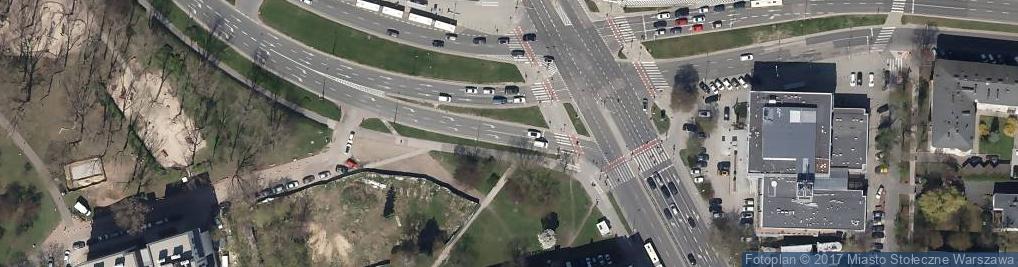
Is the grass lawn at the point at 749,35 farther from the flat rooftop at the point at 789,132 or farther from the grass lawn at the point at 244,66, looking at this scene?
the grass lawn at the point at 244,66

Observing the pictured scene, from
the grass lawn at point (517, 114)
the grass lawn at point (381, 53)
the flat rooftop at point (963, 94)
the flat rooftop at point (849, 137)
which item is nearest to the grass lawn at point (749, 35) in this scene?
the flat rooftop at point (963, 94)

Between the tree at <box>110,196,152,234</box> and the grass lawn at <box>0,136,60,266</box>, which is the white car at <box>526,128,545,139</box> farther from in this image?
the grass lawn at <box>0,136,60,266</box>

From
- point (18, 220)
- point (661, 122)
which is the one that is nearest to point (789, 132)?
point (661, 122)

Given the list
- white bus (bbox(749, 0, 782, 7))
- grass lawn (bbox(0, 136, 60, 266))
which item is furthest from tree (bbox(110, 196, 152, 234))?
white bus (bbox(749, 0, 782, 7))

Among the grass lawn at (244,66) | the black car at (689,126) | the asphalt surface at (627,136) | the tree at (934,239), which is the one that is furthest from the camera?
the grass lawn at (244,66)

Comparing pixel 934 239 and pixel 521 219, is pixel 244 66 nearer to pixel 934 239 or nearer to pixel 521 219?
pixel 521 219
